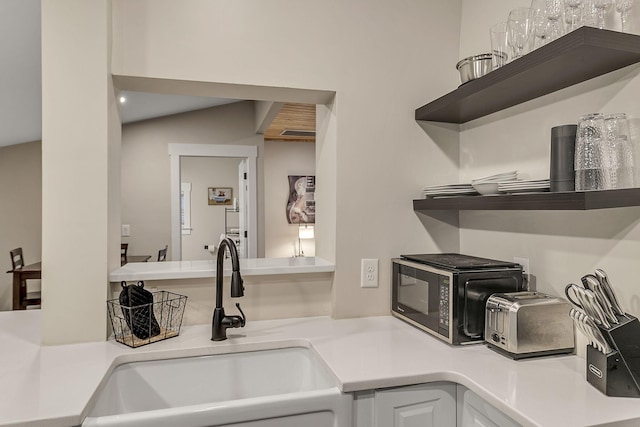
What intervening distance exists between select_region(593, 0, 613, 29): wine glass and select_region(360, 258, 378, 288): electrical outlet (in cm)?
113

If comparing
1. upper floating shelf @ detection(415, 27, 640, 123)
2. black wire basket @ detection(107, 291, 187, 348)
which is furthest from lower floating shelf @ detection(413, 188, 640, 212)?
black wire basket @ detection(107, 291, 187, 348)

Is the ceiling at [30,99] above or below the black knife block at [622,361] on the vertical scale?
above

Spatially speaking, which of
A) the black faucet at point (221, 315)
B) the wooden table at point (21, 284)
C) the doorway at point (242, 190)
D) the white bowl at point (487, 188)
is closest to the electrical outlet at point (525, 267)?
the white bowl at point (487, 188)

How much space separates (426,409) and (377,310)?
24.8 inches

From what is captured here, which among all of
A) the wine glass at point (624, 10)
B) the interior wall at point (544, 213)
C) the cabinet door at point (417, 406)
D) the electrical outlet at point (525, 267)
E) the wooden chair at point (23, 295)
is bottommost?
the wooden chair at point (23, 295)

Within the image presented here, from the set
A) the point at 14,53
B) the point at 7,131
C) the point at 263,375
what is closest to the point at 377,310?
the point at 263,375

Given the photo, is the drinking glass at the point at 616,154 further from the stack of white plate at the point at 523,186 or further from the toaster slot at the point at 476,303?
the toaster slot at the point at 476,303

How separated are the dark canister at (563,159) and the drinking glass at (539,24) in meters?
0.33

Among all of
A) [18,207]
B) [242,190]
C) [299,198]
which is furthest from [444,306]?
[18,207]

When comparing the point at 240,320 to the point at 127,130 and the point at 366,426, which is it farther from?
the point at 127,130

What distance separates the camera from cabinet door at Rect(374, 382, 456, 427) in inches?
47.9

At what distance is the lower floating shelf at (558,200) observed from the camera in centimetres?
107

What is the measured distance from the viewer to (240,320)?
1538 mm

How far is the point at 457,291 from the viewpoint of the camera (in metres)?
1.43
